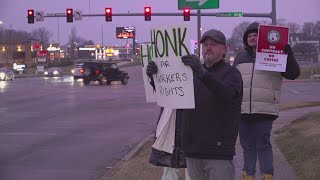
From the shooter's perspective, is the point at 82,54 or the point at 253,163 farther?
the point at 82,54

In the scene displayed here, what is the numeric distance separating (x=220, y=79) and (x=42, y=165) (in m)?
5.59

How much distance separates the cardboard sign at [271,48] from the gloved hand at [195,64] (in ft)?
6.45

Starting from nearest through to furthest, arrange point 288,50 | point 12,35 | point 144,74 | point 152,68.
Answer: point 152,68
point 144,74
point 288,50
point 12,35

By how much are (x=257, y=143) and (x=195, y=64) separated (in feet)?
6.88

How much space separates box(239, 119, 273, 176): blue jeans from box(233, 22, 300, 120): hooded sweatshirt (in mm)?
81

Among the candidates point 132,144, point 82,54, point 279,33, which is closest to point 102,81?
point 132,144

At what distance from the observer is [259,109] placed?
5656mm

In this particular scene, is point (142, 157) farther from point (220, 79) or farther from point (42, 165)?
point (220, 79)

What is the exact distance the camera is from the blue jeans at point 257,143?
18.6 ft

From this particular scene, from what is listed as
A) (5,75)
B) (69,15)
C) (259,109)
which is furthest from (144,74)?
(5,75)

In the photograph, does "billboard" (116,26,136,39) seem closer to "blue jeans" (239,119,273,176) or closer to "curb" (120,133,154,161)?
"curb" (120,133,154,161)

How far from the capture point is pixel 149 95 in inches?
204

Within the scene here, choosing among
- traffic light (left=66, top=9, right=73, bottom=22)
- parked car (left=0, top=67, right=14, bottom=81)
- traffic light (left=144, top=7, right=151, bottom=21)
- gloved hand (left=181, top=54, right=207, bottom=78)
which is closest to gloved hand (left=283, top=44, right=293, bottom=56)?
gloved hand (left=181, top=54, right=207, bottom=78)

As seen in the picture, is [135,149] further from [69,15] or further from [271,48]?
[69,15]
